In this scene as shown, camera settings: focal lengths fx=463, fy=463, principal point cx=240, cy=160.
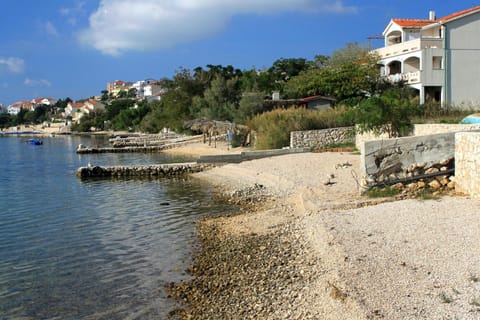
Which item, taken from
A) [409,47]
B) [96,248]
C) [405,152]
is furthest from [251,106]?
[96,248]

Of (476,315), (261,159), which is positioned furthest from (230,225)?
(261,159)

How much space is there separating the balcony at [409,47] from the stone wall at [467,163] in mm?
24080

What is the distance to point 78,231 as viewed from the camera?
46.0 feet

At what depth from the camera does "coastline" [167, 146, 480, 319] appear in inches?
254

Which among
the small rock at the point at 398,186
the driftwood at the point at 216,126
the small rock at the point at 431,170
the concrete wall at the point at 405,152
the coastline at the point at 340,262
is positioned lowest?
the coastline at the point at 340,262

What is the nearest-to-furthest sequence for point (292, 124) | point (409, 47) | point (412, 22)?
point (292, 124) → point (409, 47) → point (412, 22)

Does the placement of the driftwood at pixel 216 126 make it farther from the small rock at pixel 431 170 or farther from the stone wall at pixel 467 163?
the stone wall at pixel 467 163

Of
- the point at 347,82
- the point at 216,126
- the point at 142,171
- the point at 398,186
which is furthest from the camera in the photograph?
the point at 216,126

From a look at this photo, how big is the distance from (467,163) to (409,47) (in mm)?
26455

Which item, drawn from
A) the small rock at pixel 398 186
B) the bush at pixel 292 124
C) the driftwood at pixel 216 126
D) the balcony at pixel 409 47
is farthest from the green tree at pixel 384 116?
the driftwood at pixel 216 126

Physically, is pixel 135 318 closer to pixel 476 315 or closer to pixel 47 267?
pixel 47 267

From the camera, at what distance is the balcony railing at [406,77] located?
→ 111ft

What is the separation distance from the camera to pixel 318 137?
93.5ft

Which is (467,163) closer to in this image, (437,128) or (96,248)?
(437,128)
